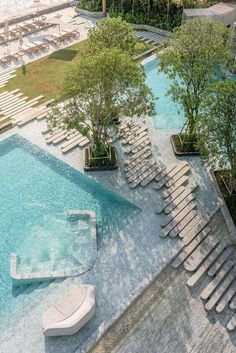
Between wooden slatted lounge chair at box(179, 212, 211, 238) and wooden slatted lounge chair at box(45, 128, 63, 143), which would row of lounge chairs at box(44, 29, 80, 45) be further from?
wooden slatted lounge chair at box(179, 212, 211, 238)

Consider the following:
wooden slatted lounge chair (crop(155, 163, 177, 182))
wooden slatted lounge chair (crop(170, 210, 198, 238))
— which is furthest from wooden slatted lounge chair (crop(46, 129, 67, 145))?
wooden slatted lounge chair (crop(170, 210, 198, 238))

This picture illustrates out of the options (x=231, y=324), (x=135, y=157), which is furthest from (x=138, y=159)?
(x=231, y=324)

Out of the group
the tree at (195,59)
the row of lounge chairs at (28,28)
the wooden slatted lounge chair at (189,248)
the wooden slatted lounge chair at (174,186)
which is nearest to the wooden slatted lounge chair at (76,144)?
the tree at (195,59)

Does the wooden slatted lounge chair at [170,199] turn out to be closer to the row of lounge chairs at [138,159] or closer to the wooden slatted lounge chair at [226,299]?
the row of lounge chairs at [138,159]

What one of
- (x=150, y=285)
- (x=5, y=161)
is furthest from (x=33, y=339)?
(x=5, y=161)

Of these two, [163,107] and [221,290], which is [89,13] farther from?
[221,290]

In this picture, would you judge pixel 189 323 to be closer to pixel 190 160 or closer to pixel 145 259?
pixel 145 259
